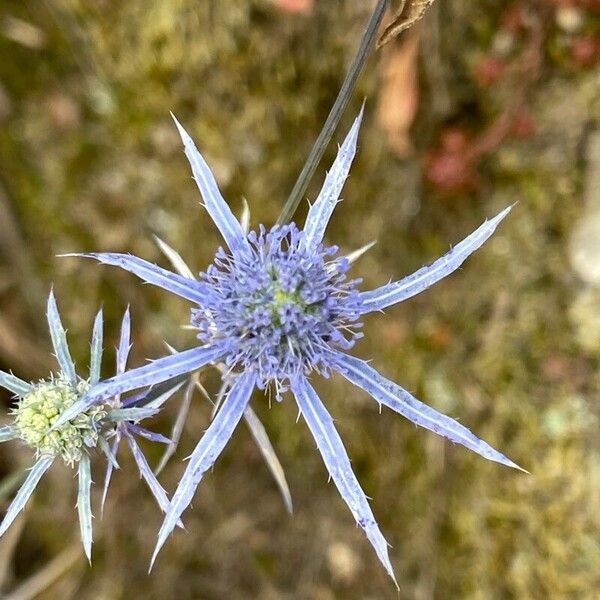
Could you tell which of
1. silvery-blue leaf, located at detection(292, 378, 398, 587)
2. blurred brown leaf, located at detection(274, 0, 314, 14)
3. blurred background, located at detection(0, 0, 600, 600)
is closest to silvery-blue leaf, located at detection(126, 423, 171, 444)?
silvery-blue leaf, located at detection(292, 378, 398, 587)

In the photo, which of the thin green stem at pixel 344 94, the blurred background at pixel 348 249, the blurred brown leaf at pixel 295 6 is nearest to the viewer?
the thin green stem at pixel 344 94

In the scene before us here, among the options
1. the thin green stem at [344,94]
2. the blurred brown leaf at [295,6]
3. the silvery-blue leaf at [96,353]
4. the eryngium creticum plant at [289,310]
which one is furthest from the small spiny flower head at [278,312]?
the blurred brown leaf at [295,6]

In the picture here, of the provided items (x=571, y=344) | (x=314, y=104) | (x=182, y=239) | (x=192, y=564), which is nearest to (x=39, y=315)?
(x=182, y=239)

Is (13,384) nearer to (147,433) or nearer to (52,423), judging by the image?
(52,423)

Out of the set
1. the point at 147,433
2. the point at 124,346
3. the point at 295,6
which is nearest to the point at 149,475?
the point at 147,433

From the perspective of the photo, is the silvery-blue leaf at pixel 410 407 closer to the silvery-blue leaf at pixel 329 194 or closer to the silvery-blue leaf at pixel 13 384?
the silvery-blue leaf at pixel 329 194

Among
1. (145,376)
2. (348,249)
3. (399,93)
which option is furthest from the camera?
(348,249)
